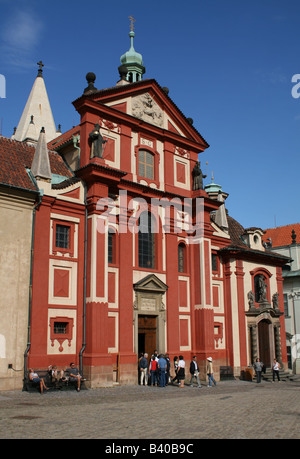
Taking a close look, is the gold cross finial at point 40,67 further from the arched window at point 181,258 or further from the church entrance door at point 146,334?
the church entrance door at point 146,334

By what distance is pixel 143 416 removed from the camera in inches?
509

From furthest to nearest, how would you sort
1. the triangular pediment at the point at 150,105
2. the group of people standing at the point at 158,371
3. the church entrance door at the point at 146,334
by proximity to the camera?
1. the triangular pediment at the point at 150,105
2. the church entrance door at the point at 146,334
3. the group of people standing at the point at 158,371

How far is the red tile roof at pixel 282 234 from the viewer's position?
163ft

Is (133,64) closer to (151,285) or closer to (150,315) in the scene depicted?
(151,285)

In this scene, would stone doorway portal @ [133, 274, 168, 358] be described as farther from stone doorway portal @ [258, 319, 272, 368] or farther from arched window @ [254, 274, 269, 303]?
arched window @ [254, 274, 269, 303]

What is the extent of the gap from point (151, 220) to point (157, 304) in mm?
4629

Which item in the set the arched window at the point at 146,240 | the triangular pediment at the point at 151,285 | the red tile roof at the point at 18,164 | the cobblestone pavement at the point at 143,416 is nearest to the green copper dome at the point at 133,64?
the red tile roof at the point at 18,164

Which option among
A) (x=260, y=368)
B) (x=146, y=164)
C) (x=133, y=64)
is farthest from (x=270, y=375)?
(x=133, y=64)

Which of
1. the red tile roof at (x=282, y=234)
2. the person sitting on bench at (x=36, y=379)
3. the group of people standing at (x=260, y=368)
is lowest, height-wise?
→ the group of people standing at (x=260, y=368)

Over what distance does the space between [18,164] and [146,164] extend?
25.3 feet

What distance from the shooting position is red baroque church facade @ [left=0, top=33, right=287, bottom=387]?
A: 22.4 meters

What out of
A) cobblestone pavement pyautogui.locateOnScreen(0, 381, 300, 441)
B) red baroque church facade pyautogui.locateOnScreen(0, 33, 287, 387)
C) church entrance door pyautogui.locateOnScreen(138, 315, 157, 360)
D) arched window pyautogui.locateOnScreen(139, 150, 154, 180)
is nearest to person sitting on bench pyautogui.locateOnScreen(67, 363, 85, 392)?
cobblestone pavement pyautogui.locateOnScreen(0, 381, 300, 441)

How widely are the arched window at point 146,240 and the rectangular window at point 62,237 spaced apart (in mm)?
4431
